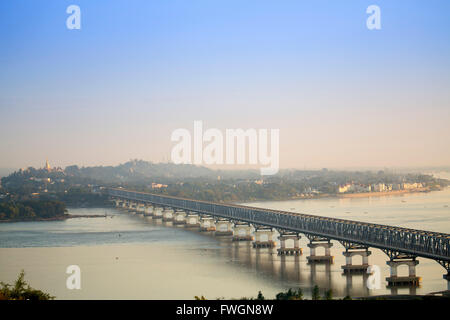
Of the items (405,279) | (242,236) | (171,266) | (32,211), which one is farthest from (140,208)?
(405,279)

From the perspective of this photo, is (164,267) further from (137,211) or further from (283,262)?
(137,211)

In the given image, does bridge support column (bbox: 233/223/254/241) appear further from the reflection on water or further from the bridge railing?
the reflection on water

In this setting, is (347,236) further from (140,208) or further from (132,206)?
(132,206)

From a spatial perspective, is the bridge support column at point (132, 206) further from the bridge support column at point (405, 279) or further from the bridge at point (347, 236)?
the bridge support column at point (405, 279)

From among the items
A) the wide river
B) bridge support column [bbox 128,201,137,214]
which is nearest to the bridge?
the wide river
